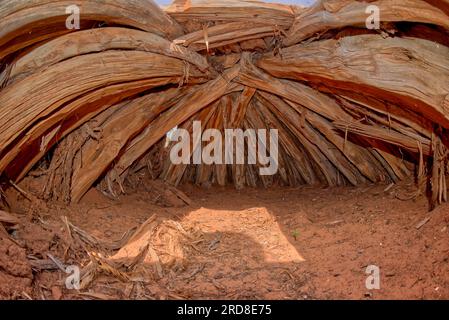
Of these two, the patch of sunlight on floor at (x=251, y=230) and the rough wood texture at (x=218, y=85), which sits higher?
the rough wood texture at (x=218, y=85)

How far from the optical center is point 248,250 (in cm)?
356

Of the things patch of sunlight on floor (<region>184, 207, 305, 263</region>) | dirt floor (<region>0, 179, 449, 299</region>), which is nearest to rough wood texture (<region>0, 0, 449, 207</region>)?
dirt floor (<region>0, 179, 449, 299</region>)

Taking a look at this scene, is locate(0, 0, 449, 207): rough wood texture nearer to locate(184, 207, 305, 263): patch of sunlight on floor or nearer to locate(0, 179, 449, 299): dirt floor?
locate(0, 179, 449, 299): dirt floor

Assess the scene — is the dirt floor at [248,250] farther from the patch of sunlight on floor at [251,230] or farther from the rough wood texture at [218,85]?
the rough wood texture at [218,85]

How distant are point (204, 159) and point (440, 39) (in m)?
2.71

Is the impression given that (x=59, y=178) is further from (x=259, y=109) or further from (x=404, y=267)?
(x=404, y=267)

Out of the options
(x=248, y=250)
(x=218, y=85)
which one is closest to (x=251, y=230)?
(x=248, y=250)

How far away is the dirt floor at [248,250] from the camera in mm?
2902

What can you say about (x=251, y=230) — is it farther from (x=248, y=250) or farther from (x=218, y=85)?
(x=218, y=85)

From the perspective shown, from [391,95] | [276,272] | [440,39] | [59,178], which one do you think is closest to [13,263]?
[59,178]

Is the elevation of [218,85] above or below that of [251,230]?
above

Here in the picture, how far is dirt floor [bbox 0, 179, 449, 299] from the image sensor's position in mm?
2902

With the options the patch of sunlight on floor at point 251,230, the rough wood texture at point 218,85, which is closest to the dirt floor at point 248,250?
the patch of sunlight on floor at point 251,230

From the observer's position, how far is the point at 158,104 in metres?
4.37
